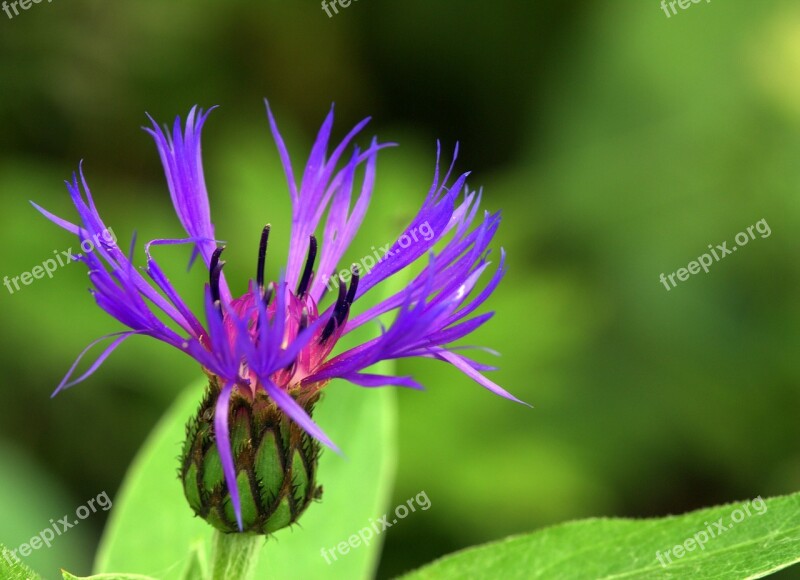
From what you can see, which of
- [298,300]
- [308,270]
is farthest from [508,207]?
[298,300]

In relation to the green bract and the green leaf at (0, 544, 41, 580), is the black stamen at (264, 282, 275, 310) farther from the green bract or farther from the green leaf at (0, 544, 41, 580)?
the green leaf at (0, 544, 41, 580)

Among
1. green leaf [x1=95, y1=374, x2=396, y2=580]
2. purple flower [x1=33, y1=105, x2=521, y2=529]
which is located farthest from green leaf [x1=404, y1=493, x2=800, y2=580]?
purple flower [x1=33, y1=105, x2=521, y2=529]

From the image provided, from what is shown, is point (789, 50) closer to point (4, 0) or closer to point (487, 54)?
point (487, 54)

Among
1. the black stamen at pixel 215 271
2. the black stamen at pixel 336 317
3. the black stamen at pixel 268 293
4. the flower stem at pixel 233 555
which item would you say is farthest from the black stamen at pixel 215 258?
the flower stem at pixel 233 555

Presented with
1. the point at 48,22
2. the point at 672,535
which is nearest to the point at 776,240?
the point at 672,535

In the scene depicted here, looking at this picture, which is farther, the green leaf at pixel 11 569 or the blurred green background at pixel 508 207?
the blurred green background at pixel 508 207

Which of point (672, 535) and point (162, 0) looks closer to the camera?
point (672, 535)

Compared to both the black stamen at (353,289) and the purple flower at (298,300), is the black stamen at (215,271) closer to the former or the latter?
the purple flower at (298,300)
